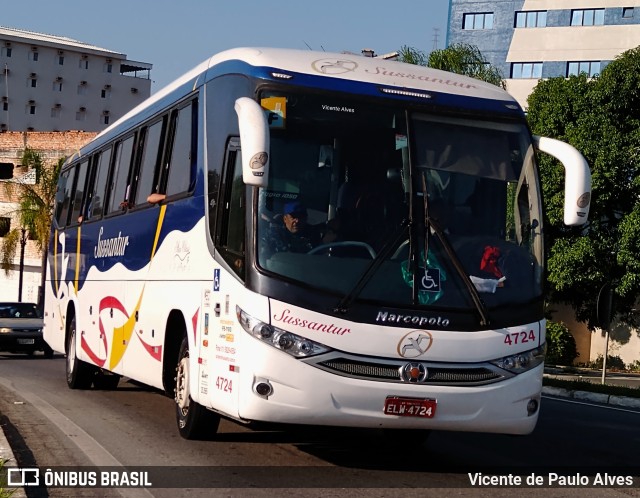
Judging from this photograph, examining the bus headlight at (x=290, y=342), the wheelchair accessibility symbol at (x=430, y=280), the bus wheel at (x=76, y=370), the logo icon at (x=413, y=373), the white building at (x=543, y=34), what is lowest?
the bus wheel at (x=76, y=370)

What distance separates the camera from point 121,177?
15.0 metres

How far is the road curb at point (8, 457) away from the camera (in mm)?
8039

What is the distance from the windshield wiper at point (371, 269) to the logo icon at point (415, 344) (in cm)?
50

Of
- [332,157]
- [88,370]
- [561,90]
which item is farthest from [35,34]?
[332,157]

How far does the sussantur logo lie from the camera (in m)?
10.2

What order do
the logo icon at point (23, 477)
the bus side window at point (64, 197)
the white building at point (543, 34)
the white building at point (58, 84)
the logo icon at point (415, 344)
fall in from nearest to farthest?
the logo icon at point (23, 477) → the logo icon at point (415, 344) → the bus side window at point (64, 197) → the white building at point (543, 34) → the white building at point (58, 84)

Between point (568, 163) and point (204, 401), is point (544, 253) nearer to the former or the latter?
point (568, 163)

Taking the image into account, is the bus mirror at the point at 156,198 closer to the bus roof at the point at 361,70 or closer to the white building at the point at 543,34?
the bus roof at the point at 361,70

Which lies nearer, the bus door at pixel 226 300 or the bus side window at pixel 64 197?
the bus door at pixel 226 300

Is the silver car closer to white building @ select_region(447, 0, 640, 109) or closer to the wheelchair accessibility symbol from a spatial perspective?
the wheelchair accessibility symbol

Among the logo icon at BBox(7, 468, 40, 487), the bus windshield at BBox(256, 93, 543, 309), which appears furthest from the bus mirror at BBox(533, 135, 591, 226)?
the logo icon at BBox(7, 468, 40, 487)

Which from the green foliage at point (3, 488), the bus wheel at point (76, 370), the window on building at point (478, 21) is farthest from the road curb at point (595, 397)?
the window on building at point (478, 21)

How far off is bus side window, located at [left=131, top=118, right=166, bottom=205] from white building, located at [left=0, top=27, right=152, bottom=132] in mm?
105495

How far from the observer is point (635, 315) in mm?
43938
